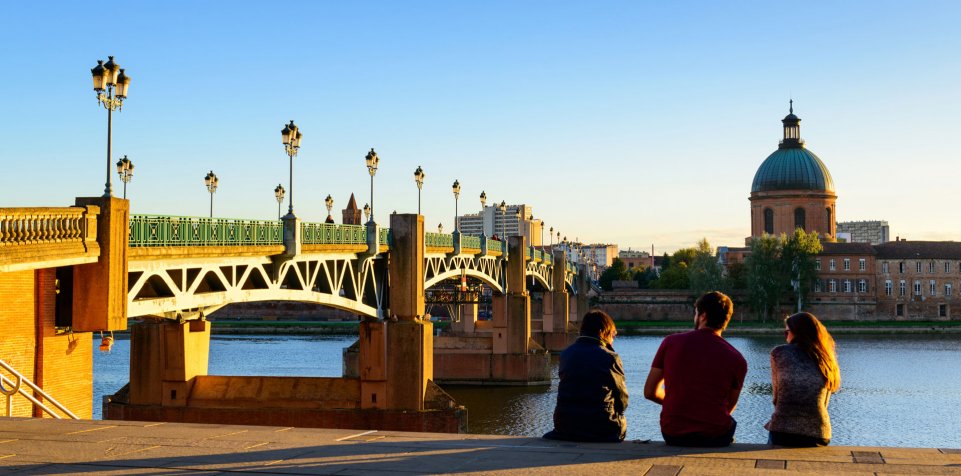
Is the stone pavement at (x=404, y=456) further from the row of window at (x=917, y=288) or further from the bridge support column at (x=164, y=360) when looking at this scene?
the row of window at (x=917, y=288)

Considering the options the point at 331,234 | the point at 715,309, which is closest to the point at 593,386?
the point at 715,309

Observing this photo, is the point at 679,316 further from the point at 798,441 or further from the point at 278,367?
the point at 798,441

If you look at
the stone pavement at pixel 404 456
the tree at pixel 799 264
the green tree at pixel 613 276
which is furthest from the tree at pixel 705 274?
the stone pavement at pixel 404 456

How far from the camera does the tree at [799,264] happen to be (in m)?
119

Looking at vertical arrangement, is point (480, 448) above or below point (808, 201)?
below

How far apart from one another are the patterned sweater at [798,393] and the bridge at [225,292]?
39.6 feet

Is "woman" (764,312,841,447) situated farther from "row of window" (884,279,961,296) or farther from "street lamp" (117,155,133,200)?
"row of window" (884,279,961,296)

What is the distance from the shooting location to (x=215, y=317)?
142m

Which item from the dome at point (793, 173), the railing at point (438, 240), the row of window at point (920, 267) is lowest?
the railing at point (438, 240)

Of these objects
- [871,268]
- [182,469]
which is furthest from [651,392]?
[871,268]

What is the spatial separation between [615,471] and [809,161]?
468 feet

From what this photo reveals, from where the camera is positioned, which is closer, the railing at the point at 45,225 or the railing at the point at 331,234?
the railing at the point at 45,225

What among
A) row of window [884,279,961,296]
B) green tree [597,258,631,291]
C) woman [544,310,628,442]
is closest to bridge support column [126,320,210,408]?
woman [544,310,628,442]

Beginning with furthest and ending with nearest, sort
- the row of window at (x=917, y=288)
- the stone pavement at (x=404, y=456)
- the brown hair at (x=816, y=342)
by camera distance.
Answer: the row of window at (x=917, y=288) → the brown hair at (x=816, y=342) → the stone pavement at (x=404, y=456)
